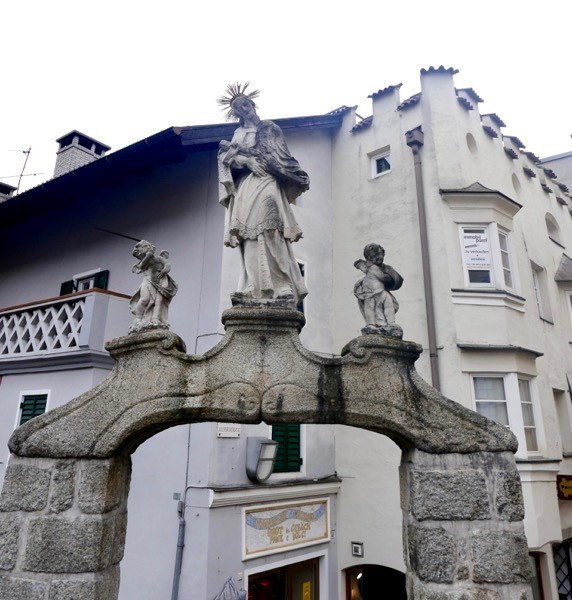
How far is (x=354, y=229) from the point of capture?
484 inches

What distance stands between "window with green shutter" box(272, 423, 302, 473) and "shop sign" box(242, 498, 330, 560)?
71 centimetres

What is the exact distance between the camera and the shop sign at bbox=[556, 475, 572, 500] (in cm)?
1022

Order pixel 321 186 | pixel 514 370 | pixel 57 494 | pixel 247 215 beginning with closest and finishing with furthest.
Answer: pixel 57 494 < pixel 247 215 < pixel 514 370 < pixel 321 186

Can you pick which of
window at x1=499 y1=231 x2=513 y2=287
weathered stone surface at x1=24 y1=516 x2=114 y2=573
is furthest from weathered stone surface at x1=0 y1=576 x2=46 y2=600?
window at x1=499 y1=231 x2=513 y2=287

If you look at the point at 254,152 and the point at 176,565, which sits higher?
the point at 254,152

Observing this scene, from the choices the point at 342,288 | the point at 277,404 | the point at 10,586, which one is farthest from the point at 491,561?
the point at 342,288

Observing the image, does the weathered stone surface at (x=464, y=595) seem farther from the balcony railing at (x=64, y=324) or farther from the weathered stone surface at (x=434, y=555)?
the balcony railing at (x=64, y=324)

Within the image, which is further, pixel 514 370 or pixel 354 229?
pixel 354 229

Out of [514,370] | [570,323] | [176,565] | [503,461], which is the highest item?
[570,323]

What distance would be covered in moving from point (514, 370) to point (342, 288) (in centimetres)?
440

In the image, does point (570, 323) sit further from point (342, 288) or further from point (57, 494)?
point (57, 494)

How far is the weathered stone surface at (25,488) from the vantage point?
3867mm

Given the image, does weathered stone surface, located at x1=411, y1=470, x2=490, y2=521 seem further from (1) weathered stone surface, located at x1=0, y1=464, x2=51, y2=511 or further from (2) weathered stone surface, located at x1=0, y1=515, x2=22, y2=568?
(2) weathered stone surface, located at x1=0, y1=515, x2=22, y2=568

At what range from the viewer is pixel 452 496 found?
3.69 m
